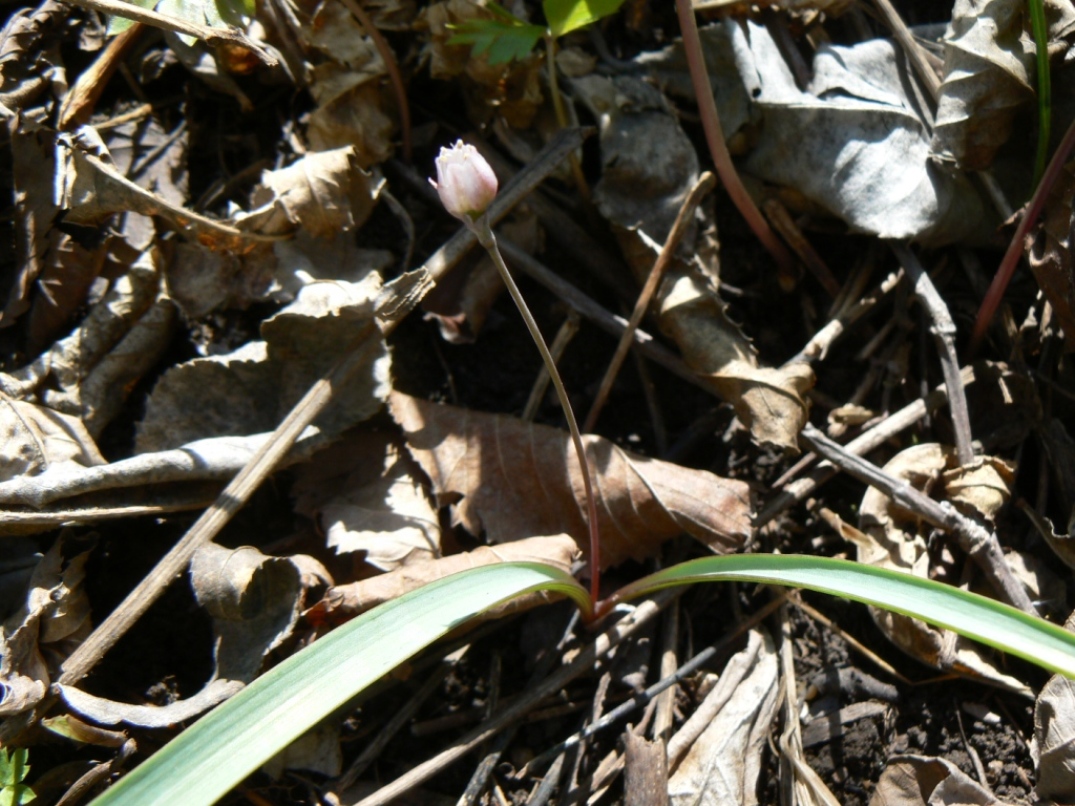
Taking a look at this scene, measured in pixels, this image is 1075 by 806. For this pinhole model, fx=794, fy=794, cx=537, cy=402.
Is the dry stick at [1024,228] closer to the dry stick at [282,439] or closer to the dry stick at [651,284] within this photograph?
the dry stick at [651,284]

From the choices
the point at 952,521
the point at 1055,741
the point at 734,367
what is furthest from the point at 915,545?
the point at 734,367

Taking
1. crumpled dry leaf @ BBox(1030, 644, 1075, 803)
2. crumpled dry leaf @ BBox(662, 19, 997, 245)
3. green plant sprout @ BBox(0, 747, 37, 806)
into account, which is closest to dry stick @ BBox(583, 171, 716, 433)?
crumpled dry leaf @ BBox(662, 19, 997, 245)

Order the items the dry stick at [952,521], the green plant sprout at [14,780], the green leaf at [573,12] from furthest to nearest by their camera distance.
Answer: the green leaf at [573,12]
the dry stick at [952,521]
the green plant sprout at [14,780]

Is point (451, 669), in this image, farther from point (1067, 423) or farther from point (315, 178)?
point (1067, 423)

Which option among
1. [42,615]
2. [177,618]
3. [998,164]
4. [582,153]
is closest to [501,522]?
[177,618]

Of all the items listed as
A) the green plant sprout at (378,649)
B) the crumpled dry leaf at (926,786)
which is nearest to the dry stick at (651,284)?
the green plant sprout at (378,649)

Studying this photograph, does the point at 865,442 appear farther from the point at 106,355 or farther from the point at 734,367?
the point at 106,355
